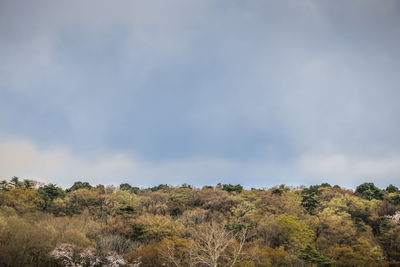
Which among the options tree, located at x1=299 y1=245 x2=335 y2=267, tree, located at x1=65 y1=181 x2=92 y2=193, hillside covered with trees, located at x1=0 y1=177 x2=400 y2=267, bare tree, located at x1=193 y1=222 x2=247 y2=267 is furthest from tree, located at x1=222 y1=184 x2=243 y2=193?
tree, located at x1=299 y1=245 x2=335 y2=267

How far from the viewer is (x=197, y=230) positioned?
44.3m

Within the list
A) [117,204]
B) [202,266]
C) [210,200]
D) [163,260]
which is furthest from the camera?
[210,200]

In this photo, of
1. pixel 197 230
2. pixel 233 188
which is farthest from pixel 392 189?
pixel 197 230

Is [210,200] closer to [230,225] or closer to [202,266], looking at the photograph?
[230,225]

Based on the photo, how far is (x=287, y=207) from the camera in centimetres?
4856

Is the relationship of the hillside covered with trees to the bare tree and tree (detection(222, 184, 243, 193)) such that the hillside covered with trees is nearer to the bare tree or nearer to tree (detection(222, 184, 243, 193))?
the bare tree

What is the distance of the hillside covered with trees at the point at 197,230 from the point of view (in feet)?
103

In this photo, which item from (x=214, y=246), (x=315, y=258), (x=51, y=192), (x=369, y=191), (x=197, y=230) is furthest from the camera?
(x=369, y=191)

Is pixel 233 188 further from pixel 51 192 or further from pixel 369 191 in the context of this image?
pixel 51 192

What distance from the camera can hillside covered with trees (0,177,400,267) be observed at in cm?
3148

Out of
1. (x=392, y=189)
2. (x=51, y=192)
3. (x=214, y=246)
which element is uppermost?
(x=392, y=189)

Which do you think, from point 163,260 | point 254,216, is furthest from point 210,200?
point 163,260

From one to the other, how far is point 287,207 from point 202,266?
71.9 feet

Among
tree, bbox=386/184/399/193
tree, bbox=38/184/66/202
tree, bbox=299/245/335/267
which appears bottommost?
tree, bbox=299/245/335/267
